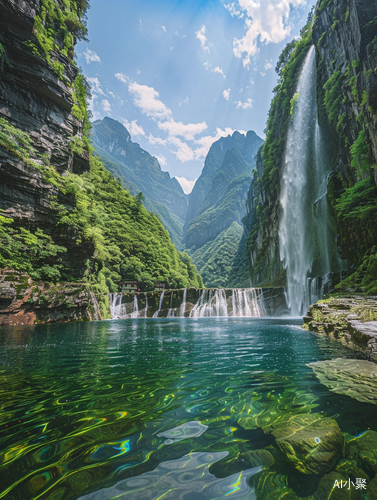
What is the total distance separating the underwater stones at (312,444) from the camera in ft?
5.39

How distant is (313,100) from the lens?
1105 inches

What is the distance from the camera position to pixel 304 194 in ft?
95.7

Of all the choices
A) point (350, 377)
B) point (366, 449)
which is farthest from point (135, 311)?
point (366, 449)

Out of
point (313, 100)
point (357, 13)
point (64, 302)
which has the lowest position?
point (64, 302)

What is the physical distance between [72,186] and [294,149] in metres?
28.8

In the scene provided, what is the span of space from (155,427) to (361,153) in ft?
65.3

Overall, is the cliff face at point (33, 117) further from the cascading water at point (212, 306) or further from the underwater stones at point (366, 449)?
the underwater stones at point (366, 449)

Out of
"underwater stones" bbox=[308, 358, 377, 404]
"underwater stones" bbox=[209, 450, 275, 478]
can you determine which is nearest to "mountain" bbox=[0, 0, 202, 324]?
"underwater stones" bbox=[209, 450, 275, 478]

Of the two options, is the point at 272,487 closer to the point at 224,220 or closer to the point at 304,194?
the point at 304,194

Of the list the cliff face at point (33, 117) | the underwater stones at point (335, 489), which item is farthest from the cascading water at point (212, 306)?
the underwater stones at point (335, 489)

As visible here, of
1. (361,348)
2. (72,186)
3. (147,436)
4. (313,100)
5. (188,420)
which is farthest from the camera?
(313,100)

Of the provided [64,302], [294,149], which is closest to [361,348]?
[64,302]

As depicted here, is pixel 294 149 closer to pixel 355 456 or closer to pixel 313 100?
pixel 313 100

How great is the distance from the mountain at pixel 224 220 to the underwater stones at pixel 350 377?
2619 inches
